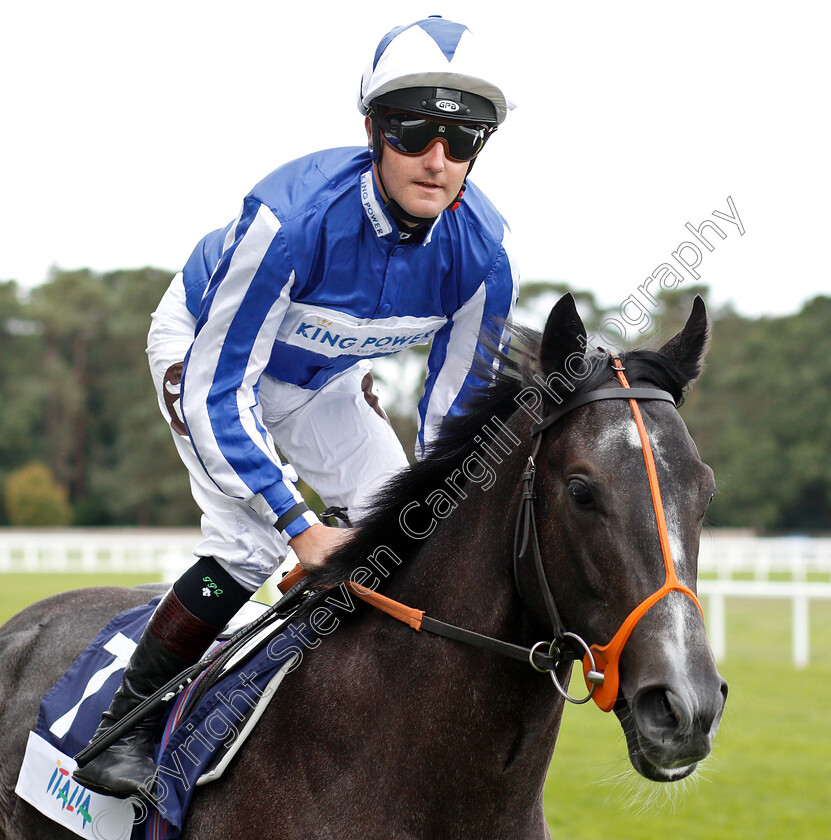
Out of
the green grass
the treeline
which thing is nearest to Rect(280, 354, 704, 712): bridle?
the green grass

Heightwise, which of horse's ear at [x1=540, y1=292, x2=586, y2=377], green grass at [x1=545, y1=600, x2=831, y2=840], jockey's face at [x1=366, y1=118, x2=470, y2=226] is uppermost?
jockey's face at [x1=366, y1=118, x2=470, y2=226]

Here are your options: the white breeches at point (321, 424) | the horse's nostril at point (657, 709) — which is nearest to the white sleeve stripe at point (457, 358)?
the white breeches at point (321, 424)

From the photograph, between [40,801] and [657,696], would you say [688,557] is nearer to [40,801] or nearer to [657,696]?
[657,696]

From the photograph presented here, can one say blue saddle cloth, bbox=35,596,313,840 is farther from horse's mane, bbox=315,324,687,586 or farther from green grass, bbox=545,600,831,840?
green grass, bbox=545,600,831,840

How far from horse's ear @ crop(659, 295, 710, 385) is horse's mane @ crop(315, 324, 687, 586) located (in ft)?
0.21

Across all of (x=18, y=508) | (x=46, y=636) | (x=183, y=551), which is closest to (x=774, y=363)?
(x=183, y=551)

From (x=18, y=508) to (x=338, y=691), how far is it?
131 ft

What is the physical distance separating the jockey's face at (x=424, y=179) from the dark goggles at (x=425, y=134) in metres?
0.02

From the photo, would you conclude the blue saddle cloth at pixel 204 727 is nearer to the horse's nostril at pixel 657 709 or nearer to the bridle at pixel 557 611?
the bridle at pixel 557 611

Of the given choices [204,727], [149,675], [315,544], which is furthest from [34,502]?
[315,544]

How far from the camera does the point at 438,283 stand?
2.93m

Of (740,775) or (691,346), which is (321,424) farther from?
(740,775)

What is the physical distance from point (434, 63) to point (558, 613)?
1.46 metres

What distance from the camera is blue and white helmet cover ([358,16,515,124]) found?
8.39 feet
